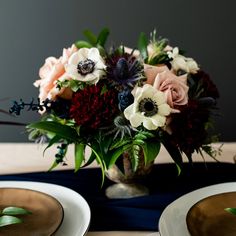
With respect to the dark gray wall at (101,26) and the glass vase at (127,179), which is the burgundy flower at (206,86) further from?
the dark gray wall at (101,26)

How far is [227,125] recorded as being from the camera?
1.59m

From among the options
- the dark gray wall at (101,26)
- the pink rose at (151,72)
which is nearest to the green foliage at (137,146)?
the pink rose at (151,72)

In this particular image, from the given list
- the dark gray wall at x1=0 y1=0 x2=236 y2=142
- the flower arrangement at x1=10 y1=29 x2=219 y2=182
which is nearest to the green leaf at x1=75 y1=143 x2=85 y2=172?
the flower arrangement at x1=10 y1=29 x2=219 y2=182

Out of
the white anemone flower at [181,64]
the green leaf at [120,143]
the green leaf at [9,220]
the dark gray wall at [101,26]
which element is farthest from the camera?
the dark gray wall at [101,26]

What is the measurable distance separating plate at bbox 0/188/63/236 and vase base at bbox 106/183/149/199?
0.18 meters

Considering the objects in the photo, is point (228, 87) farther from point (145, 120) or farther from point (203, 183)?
point (145, 120)

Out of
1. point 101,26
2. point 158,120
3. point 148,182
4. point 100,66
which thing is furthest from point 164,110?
point 101,26

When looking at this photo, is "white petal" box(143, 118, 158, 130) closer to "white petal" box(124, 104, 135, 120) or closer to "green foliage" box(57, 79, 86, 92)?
"white petal" box(124, 104, 135, 120)

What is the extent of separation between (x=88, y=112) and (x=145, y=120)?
100 mm

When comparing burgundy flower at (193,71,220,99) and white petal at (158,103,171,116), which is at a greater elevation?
burgundy flower at (193,71,220,99)

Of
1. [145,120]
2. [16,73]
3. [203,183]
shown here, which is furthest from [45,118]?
[16,73]

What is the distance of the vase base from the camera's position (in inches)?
33.8

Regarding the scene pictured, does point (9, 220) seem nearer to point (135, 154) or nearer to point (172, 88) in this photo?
point (135, 154)

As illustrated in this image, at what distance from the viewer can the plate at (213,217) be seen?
0.65m
